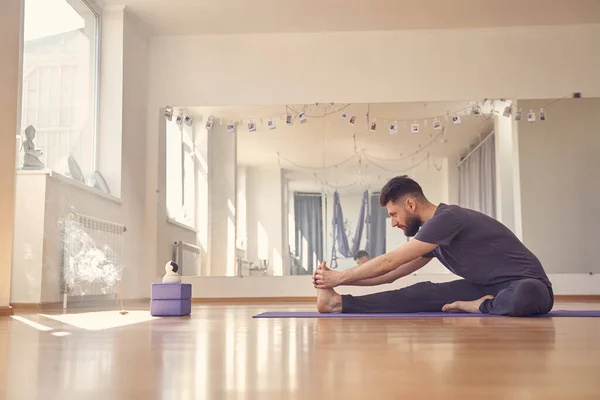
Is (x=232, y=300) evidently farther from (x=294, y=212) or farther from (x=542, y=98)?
(x=542, y=98)

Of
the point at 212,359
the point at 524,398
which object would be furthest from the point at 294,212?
the point at 524,398

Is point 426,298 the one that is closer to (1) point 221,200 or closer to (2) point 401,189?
(2) point 401,189

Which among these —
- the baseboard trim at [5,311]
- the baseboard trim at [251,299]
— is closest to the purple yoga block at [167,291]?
the baseboard trim at [5,311]

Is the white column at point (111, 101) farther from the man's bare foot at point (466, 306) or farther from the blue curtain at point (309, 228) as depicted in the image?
the man's bare foot at point (466, 306)

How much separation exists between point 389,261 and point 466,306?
0.46 m

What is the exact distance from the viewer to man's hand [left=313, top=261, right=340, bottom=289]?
2.97 meters

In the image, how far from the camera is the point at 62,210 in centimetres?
461

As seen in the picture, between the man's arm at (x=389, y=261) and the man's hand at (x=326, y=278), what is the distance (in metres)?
0.02

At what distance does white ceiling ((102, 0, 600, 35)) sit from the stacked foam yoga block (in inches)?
136

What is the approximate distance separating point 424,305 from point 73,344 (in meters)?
1.90

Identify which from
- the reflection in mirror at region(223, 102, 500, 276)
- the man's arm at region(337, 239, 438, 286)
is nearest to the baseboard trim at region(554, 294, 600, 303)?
the reflection in mirror at region(223, 102, 500, 276)

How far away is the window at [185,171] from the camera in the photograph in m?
6.64

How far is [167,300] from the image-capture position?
3182mm

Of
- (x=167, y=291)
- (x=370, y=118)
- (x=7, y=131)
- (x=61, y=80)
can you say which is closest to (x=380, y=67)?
(x=370, y=118)
